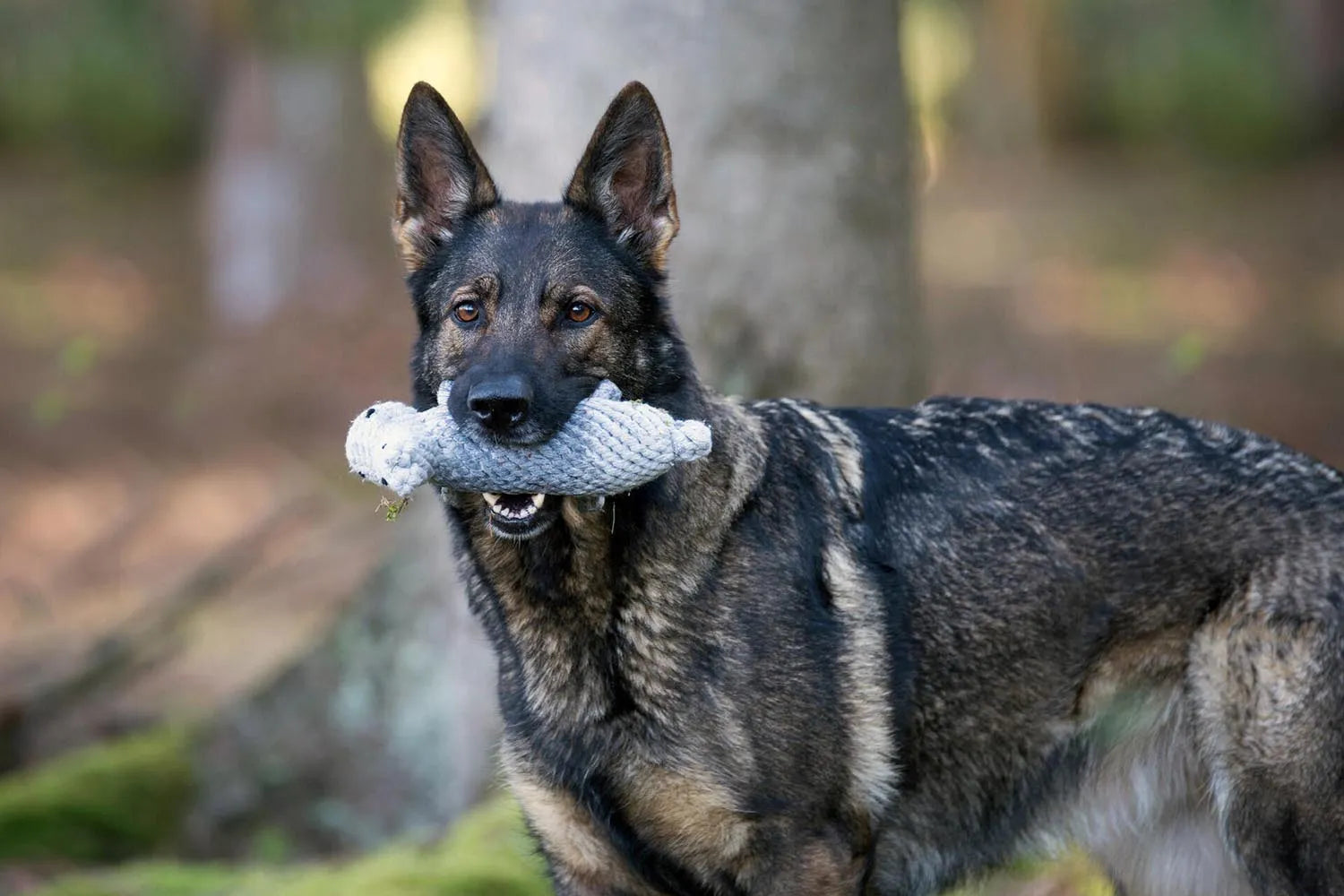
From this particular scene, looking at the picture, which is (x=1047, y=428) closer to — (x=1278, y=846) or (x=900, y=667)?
(x=900, y=667)

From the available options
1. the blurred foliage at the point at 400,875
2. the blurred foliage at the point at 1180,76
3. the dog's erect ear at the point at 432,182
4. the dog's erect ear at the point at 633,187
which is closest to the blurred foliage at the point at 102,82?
the blurred foliage at the point at 1180,76

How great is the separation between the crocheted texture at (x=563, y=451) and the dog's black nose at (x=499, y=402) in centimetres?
6

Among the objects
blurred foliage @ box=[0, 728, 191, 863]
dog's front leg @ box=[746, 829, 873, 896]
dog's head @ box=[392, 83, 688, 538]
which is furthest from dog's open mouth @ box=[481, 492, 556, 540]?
blurred foliage @ box=[0, 728, 191, 863]

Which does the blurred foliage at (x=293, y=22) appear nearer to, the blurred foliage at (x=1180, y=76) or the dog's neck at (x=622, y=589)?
the blurred foliage at (x=1180, y=76)

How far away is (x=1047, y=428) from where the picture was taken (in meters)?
4.48

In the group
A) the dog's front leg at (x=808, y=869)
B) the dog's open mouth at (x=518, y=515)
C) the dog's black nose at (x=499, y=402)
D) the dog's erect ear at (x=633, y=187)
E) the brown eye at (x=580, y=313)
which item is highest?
the dog's erect ear at (x=633, y=187)

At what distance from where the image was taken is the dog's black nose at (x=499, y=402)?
3609mm

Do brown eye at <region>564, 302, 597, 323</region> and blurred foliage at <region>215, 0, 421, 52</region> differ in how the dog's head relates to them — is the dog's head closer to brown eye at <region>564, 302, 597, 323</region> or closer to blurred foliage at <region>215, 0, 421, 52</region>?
brown eye at <region>564, 302, 597, 323</region>

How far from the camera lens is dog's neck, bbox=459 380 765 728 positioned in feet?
12.9

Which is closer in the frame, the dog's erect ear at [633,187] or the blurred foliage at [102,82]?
the dog's erect ear at [633,187]

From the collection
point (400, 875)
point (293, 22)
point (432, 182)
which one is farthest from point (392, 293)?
point (432, 182)

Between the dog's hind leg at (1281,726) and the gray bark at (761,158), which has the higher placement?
the gray bark at (761,158)

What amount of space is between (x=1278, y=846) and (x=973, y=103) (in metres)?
18.0

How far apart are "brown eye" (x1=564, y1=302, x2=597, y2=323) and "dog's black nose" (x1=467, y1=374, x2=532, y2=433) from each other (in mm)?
419
